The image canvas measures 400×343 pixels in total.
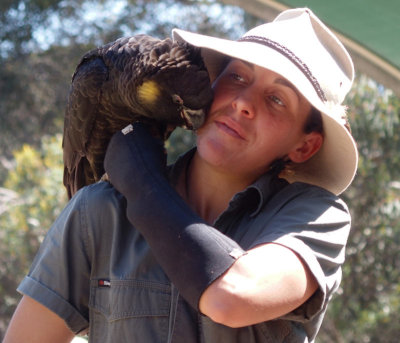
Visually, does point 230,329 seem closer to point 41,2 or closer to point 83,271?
point 83,271

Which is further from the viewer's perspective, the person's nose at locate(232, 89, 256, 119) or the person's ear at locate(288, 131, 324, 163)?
the person's ear at locate(288, 131, 324, 163)

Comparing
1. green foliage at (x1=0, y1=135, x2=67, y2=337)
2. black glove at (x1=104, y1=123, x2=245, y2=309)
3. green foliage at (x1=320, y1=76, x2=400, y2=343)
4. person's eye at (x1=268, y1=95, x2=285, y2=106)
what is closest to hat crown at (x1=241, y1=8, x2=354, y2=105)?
person's eye at (x1=268, y1=95, x2=285, y2=106)

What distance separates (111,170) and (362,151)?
3.99 metres

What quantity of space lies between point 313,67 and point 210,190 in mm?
458

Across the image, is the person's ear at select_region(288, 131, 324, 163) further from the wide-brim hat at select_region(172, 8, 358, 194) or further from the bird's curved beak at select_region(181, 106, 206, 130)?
the bird's curved beak at select_region(181, 106, 206, 130)

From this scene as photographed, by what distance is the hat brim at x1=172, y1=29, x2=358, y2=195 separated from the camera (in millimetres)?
1642

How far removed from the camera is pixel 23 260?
→ 677cm

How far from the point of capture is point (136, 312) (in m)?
1.56

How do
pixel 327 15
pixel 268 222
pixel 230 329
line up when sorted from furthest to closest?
pixel 327 15, pixel 268 222, pixel 230 329

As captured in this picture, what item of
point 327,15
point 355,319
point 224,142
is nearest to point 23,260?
point 355,319

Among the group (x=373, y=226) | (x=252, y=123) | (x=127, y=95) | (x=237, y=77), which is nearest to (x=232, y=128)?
(x=252, y=123)

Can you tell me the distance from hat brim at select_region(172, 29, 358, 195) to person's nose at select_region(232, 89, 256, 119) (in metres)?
0.11

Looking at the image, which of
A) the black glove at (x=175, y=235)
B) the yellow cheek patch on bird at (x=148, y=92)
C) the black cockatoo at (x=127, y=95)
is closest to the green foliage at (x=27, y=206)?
the black cockatoo at (x=127, y=95)

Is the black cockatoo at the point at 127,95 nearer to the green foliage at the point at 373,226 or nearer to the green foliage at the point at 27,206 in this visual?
the green foliage at the point at 373,226
